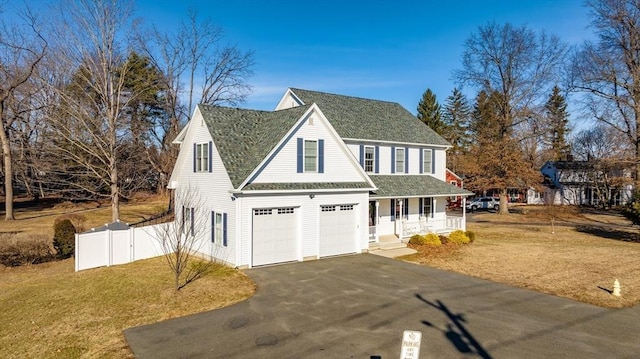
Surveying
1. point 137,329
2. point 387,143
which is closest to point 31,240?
point 137,329

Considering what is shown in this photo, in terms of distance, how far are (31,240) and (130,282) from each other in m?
7.77

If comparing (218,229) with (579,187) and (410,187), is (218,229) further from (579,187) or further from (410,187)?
(579,187)

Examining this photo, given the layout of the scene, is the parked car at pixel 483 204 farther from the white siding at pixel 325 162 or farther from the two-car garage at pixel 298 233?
the two-car garage at pixel 298 233

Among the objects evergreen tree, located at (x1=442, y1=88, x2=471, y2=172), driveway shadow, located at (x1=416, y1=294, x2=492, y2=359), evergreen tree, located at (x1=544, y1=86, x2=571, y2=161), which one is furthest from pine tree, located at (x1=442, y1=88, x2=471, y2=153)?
driveway shadow, located at (x1=416, y1=294, x2=492, y2=359)

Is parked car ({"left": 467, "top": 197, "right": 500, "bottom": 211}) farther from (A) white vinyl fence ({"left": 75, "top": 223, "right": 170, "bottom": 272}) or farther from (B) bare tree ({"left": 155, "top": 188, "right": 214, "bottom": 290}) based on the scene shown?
(A) white vinyl fence ({"left": 75, "top": 223, "right": 170, "bottom": 272})

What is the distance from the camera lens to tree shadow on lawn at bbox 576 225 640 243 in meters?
26.6

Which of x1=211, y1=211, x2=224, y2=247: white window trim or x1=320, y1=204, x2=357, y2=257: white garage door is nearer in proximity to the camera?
x1=211, y1=211, x2=224, y2=247: white window trim

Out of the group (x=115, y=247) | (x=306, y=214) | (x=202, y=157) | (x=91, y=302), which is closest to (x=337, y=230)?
(x=306, y=214)

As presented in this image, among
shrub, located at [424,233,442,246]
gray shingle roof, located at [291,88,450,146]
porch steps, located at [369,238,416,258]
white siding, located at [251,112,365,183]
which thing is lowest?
porch steps, located at [369,238,416,258]

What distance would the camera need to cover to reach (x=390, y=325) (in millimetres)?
10734

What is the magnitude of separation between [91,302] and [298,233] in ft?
28.5

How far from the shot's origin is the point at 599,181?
51.7 meters

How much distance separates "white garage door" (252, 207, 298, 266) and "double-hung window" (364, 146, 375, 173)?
811 cm

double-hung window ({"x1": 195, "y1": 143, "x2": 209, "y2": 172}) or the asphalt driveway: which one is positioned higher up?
double-hung window ({"x1": 195, "y1": 143, "x2": 209, "y2": 172})
